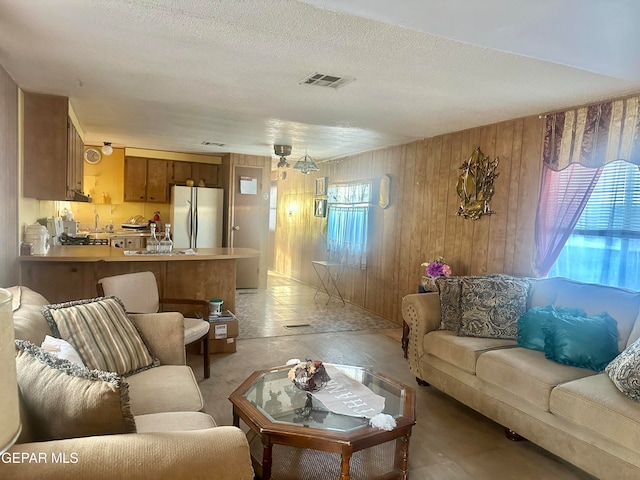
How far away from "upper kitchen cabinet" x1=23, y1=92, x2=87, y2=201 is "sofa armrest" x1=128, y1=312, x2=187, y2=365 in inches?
71.4

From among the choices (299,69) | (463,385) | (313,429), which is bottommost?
(463,385)

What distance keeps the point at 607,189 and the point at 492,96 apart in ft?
3.44

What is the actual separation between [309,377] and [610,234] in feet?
7.78

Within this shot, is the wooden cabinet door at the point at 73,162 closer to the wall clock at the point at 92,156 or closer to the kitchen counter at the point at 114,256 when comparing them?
the kitchen counter at the point at 114,256

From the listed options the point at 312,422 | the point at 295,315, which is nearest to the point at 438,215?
the point at 295,315

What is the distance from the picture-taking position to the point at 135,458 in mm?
1030

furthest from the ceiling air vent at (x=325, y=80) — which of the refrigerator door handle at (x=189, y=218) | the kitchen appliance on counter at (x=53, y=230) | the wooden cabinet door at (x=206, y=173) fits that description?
the wooden cabinet door at (x=206, y=173)

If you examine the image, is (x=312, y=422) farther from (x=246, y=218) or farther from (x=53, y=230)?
(x=246, y=218)

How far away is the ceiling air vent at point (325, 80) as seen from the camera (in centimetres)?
279

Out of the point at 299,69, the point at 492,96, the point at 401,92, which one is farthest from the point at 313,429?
the point at 492,96

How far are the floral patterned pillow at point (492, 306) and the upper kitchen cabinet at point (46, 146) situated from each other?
11.1 ft

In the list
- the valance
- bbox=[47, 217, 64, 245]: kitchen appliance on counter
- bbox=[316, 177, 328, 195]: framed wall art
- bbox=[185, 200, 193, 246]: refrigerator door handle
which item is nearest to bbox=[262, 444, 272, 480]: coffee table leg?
the valance

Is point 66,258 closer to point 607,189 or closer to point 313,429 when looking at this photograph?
point 313,429

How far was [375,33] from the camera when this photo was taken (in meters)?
2.10
